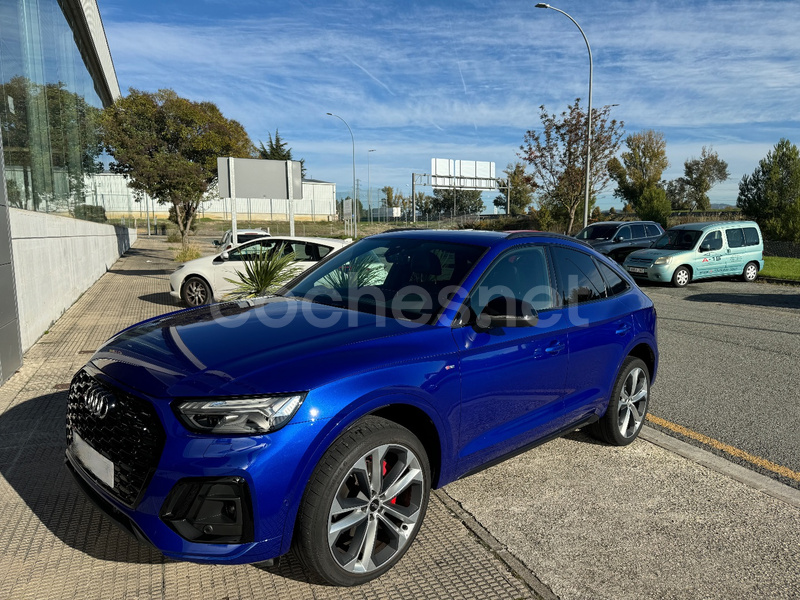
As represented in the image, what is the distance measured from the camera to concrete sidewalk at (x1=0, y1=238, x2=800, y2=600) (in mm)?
2697

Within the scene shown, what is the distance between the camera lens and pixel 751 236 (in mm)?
17688

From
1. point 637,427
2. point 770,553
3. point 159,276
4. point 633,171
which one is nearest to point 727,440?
point 637,427

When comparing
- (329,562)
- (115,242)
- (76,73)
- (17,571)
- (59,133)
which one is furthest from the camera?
(115,242)

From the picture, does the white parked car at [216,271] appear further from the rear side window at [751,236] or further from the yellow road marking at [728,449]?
the rear side window at [751,236]

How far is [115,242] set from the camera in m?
24.8

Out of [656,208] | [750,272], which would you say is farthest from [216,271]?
[656,208]

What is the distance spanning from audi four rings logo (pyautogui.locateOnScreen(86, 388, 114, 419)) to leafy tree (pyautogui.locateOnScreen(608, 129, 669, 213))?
2349 inches

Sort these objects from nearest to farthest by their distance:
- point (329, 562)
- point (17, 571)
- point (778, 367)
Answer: point (329, 562), point (17, 571), point (778, 367)

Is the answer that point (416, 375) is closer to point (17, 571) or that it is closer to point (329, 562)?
point (329, 562)

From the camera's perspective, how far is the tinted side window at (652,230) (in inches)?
820

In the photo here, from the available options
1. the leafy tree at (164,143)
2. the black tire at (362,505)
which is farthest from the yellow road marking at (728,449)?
the leafy tree at (164,143)

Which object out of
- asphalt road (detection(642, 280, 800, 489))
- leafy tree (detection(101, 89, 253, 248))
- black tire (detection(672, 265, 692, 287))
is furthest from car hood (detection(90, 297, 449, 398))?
leafy tree (detection(101, 89, 253, 248))

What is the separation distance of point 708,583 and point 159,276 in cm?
1790

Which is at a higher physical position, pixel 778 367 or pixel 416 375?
pixel 416 375
